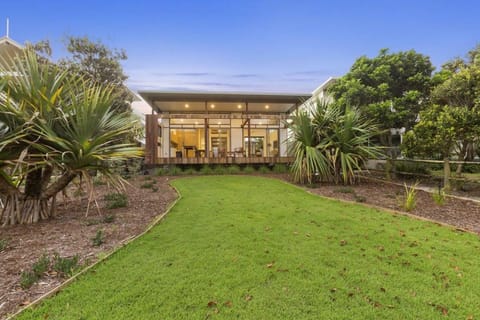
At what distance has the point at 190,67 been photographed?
814 inches

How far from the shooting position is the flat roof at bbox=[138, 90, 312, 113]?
41.7 feet

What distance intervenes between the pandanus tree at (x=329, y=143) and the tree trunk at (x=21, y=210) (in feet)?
20.4

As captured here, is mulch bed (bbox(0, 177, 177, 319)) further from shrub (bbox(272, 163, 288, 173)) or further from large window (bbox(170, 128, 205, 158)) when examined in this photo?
large window (bbox(170, 128, 205, 158))

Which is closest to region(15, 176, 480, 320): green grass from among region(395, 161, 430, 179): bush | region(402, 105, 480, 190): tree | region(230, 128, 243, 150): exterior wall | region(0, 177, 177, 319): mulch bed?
region(0, 177, 177, 319): mulch bed

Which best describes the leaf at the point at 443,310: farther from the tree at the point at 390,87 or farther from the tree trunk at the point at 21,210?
the tree at the point at 390,87

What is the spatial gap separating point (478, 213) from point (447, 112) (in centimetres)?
270

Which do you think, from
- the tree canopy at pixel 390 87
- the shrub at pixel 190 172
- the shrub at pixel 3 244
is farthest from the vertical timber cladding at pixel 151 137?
the tree canopy at pixel 390 87

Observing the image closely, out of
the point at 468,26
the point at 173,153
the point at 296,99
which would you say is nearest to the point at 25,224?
the point at 173,153

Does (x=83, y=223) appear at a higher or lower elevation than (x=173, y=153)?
→ lower

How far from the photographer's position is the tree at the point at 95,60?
426 inches

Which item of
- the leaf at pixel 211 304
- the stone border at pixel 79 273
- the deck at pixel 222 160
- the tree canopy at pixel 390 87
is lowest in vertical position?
the leaf at pixel 211 304

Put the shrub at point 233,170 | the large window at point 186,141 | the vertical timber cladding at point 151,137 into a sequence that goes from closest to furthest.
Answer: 1. the shrub at point 233,170
2. the vertical timber cladding at point 151,137
3. the large window at point 186,141

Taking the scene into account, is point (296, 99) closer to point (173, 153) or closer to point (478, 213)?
point (173, 153)

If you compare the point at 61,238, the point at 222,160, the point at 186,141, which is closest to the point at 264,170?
the point at 222,160
